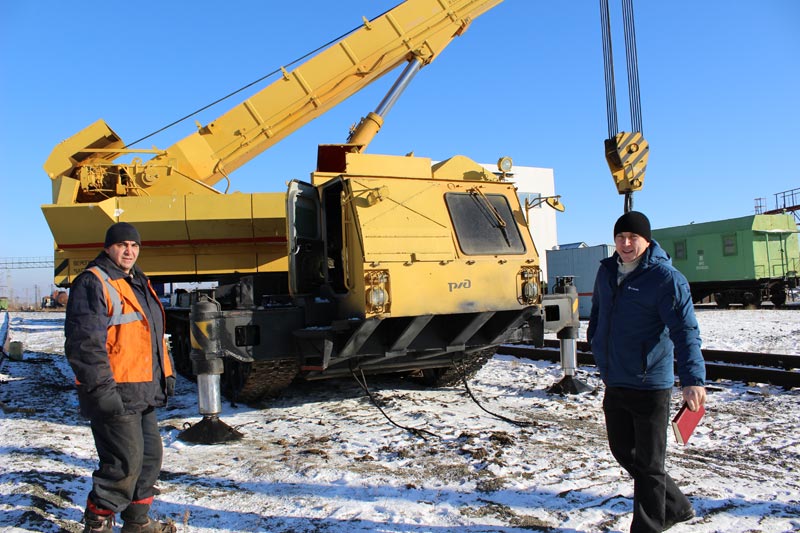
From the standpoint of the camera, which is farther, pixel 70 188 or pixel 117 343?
pixel 70 188

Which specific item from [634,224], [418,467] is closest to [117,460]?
[418,467]

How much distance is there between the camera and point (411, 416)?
596cm

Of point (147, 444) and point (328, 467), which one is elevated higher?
point (147, 444)

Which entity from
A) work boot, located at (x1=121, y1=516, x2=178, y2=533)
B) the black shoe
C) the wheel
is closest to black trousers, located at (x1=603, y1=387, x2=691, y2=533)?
the black shoe

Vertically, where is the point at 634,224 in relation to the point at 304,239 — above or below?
below

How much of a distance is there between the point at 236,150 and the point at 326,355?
187 inches

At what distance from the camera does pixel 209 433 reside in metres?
5.27

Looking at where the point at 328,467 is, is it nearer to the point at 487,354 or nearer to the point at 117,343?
the point at 117,343

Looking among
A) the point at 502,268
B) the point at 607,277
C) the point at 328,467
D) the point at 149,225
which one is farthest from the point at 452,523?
the point at 149,225

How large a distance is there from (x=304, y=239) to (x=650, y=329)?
4277 mm

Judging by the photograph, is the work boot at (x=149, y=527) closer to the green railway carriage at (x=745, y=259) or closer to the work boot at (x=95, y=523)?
the work boot at (x=95, y=523)

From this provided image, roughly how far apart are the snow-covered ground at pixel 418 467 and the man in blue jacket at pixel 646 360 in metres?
0.40

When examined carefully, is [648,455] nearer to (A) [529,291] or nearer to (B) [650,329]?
(B) [650,329]

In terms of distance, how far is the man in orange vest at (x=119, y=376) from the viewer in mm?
2904
